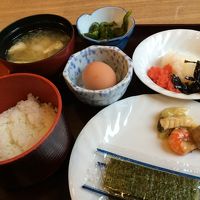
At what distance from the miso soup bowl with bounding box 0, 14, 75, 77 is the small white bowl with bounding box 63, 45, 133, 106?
4 cm

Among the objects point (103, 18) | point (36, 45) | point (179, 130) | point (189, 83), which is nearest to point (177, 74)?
point (189, 83)

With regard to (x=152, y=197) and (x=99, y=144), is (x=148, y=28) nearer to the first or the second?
(x=99, y=144)

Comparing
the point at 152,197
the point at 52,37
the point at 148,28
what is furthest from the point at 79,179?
the point at 148,28

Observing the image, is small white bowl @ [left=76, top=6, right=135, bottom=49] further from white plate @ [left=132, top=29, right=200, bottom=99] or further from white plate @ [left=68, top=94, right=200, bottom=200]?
white plate @ [left=68, top=94, right=200, bottom=200]

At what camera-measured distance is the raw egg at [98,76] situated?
1.00m

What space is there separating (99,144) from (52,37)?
1.55 ft

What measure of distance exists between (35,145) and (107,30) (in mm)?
624

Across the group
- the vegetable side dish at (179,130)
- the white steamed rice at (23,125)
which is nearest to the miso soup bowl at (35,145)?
the white steamed rice at (23,125)

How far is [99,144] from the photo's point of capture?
949 millimetres

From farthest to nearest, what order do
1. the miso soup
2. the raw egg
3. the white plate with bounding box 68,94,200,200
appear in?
1. the miso soup
2. the raw egg
3. the white plate with bounding box 68,94,200,200

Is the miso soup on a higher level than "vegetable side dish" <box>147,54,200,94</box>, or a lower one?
higher

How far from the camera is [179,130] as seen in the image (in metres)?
0.94

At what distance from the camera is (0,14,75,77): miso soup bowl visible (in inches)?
40.6

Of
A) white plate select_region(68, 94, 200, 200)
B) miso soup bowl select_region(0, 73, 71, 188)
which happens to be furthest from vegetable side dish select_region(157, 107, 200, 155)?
miso soup bowl select_region(0, 73, 71, 188)
